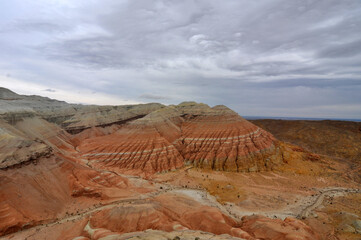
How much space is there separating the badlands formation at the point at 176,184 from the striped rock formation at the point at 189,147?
8.6 inches

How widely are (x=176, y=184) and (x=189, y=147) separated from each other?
40.7 ft

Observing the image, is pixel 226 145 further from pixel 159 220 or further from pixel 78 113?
pixel 78 113

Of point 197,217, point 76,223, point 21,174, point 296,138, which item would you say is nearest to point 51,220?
point 76,223

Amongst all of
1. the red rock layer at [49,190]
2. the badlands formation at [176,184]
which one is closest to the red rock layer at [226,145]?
the badlands formation at [176,184]

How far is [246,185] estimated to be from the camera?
31.5 meters

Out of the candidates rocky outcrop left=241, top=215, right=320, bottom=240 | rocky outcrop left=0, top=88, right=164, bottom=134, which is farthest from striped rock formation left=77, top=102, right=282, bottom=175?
rocky outcrop left=0, top=88, right=164, bottom=134

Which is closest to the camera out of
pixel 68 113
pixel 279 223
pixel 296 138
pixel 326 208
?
pixel 279 223

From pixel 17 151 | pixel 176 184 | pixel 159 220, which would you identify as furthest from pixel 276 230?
pixel 17 151

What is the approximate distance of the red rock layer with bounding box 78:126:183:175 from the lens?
37.4m

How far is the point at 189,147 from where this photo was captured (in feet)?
140

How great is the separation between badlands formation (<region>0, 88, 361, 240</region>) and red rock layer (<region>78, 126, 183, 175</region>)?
0.22 metres

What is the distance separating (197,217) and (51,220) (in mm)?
14867

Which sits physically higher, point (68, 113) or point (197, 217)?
point (68, 113)

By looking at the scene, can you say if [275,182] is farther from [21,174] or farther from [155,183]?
[21,174]
